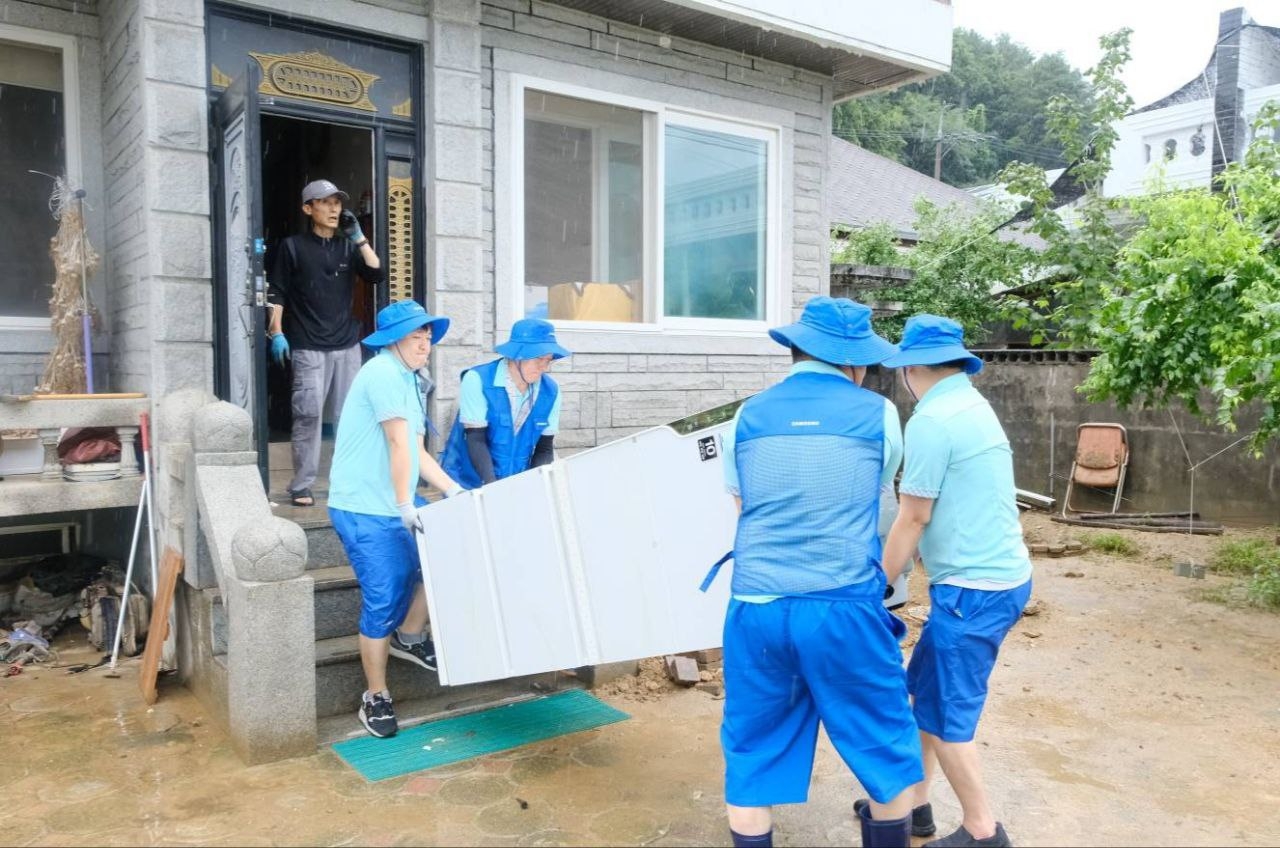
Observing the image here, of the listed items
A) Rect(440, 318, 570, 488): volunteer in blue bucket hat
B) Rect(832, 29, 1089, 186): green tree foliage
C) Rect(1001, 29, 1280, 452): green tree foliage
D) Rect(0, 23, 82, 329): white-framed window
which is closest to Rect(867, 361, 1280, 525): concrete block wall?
Rect(1001, 29, 1280, 452): green tree foliage

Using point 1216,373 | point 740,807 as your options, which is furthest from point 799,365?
point 1216,373

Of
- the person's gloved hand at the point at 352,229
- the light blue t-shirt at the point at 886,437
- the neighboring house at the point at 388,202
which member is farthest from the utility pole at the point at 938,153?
the light blue t-shirt at the point at 886,437

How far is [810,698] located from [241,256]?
3.96 meters

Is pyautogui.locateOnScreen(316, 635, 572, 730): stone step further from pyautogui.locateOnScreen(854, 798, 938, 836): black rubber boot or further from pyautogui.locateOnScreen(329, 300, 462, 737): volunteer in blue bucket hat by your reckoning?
pyautogui.locateOnScreen(854, 798, 938, 836): black rubber boot

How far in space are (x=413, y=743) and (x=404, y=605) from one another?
638 mm

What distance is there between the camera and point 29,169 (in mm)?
6465

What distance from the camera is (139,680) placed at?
18.1 feet

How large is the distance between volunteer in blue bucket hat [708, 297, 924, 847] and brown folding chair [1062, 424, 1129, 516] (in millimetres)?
A: 10623

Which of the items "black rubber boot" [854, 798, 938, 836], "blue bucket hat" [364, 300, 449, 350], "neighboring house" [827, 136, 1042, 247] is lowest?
"black rubber boot" [854, 798, 938, 836]

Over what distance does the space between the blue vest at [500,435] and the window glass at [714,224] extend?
2.60 metres

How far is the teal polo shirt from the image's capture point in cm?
333

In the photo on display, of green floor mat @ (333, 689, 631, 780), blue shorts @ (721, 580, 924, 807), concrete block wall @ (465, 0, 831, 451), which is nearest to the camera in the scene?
blue shorts @ (721, 580, 924, 807)

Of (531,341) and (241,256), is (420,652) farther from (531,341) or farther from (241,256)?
(241,256)

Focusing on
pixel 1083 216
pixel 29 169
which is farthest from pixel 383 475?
pixel 1083 216
